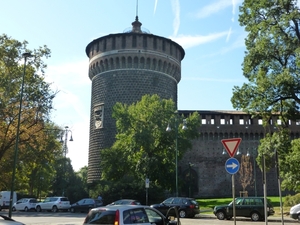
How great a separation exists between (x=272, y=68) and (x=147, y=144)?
49.5ft

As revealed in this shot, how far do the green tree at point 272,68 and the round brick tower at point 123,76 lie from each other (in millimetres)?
21949

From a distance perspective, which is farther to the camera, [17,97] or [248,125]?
[248,125]

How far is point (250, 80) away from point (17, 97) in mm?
15152

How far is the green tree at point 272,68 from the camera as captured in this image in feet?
71.6

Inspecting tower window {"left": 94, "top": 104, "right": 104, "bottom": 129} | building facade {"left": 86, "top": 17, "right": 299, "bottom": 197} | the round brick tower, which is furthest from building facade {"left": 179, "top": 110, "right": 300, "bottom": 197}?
tower window {"left": 94, "top": 104, "right": 104, "bottom": 129}

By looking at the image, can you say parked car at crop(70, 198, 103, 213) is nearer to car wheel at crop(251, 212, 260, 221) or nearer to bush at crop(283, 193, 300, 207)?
car wheel at crop(251, 212, 260, 221)

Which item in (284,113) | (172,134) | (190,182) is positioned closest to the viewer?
(284,113)

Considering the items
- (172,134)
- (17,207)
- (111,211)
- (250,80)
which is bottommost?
(17,207)

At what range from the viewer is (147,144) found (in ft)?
113

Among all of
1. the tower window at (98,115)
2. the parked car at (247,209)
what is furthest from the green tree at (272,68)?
the tower window at (98,115)

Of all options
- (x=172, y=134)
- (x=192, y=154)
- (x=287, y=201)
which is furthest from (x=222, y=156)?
(x=287, y=201)

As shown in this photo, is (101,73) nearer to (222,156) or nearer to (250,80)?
(222,156)

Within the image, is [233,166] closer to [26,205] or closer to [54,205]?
[54,205]

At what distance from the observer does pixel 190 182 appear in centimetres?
4931
